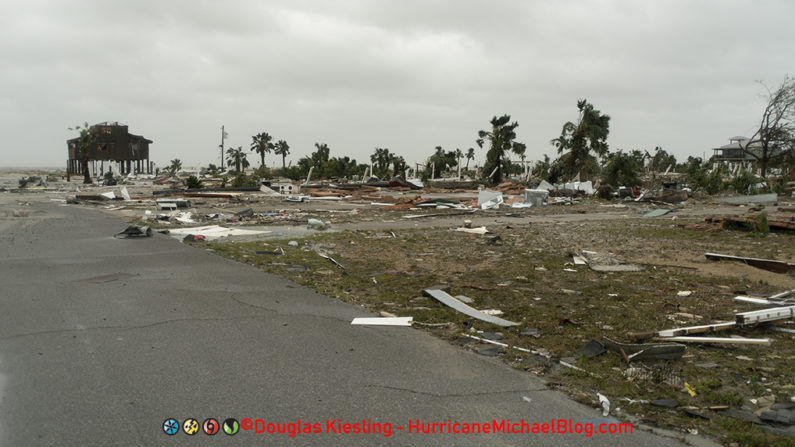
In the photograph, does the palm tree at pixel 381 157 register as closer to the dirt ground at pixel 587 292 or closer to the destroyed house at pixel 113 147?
the destroyed house at pixel 113 147

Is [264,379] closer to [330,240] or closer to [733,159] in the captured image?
[330,240]

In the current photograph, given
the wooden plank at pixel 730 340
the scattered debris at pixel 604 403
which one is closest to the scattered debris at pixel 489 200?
the wooden plank at pixel 730 340

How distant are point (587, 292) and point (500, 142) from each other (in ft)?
132

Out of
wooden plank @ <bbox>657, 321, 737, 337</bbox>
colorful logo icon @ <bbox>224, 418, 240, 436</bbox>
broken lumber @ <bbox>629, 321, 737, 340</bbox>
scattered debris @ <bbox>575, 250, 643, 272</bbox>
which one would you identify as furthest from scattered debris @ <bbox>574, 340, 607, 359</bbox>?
scattered debris @ <bbox>575, 250, 643, 272</bbox>

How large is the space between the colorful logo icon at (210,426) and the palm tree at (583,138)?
4156 cm

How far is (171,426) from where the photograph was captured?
132 inches

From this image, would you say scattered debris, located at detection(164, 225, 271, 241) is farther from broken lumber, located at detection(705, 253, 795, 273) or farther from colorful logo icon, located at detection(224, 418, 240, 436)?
broken lumber, located at detection(705, 253, 795, 273)

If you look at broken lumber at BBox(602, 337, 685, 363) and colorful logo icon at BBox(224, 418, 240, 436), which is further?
broken lumber at BBox(602, 337, 685, 363)

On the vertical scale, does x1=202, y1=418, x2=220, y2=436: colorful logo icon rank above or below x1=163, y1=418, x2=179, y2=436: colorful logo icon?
below

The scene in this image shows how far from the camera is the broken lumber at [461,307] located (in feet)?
20.0

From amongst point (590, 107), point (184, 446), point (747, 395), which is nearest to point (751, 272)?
point (747, 395)

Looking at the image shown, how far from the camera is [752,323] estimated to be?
5551mm

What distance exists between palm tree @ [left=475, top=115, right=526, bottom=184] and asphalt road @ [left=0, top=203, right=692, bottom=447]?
136ft

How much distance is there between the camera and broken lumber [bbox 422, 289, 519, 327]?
20.0ft
